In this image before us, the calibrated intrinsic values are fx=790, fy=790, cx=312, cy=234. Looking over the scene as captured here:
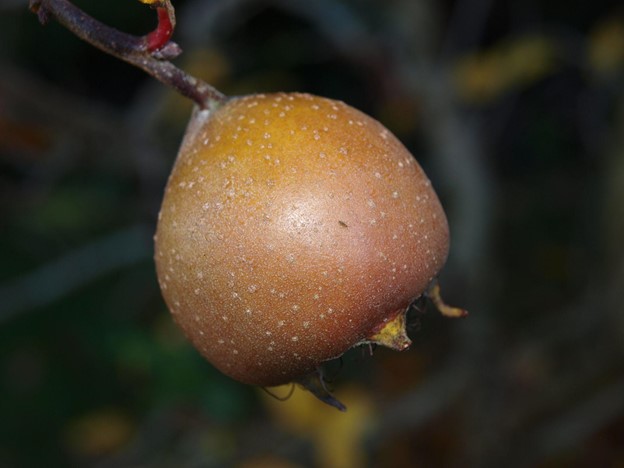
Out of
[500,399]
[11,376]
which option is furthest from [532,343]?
[11,376]

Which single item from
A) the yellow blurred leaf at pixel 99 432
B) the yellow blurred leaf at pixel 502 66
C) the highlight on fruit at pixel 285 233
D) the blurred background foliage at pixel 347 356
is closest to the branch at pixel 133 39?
the highlight on fruit at pixel 285 233

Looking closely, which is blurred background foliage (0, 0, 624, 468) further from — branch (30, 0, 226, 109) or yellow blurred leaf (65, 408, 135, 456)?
branch (30, 0, 226, 109)

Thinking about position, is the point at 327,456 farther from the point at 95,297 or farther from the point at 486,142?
the point at 486,142

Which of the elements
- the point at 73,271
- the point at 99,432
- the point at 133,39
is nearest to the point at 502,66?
the point at 73,271

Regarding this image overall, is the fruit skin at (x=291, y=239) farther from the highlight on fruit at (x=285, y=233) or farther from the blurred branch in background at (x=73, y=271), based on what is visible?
the blurred branch in background at (x=73, y=271)

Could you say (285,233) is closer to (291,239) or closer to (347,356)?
(291,239)
